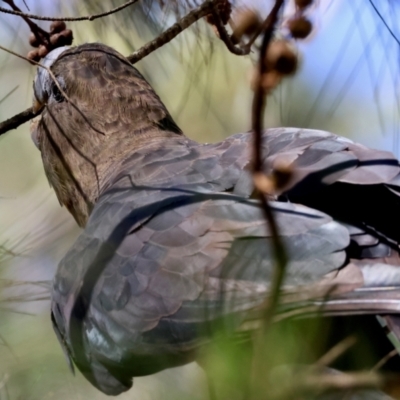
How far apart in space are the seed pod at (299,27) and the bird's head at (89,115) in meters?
1.49

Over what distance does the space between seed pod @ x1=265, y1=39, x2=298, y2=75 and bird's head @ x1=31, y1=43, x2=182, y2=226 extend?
5.25 ft

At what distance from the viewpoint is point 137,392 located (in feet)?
3.81

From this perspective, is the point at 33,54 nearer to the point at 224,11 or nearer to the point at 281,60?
the point at 224,11

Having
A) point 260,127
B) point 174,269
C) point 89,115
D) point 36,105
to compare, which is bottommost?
point 174,269

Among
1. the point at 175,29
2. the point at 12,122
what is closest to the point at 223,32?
the point at 175,29

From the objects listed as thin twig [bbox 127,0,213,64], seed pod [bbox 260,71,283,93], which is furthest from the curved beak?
seed pod [bbox 260,71,283,93]

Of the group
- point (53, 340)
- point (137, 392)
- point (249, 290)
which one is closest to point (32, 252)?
point (53, 340)

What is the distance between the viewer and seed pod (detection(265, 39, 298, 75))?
2.24 feet

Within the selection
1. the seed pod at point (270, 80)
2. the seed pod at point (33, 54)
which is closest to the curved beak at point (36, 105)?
the seed pod at point (33, 54)

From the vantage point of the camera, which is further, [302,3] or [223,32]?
[223,32]

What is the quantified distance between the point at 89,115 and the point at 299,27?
1666 mm

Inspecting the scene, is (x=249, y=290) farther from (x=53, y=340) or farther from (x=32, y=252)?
(x=32, y=252)

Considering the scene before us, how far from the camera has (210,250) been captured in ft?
4.75

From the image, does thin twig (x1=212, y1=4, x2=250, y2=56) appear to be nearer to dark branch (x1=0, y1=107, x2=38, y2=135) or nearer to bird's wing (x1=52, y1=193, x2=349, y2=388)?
bird's wing (x1=52, y1=193, x2=349, y2=388)
